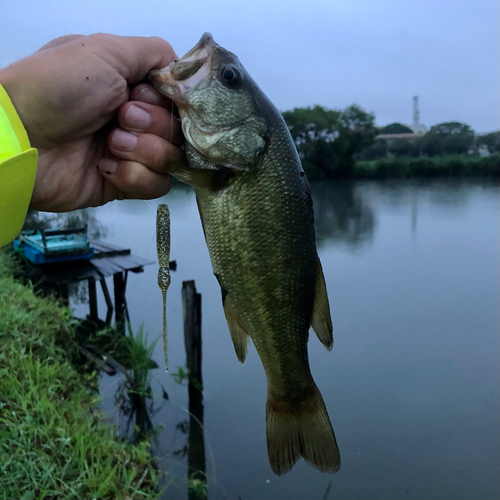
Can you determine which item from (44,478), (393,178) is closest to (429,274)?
(393,178)

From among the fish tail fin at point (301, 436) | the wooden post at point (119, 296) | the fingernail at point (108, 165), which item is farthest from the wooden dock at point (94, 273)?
the fish tail fin at point (301, 436)

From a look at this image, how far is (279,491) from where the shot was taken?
6.99 meters

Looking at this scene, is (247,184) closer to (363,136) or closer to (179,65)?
(179,65)

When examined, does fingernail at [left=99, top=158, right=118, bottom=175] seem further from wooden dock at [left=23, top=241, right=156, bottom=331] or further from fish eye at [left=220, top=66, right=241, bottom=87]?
wooden dock at [left=23, top=241, right=156, bottom=331]

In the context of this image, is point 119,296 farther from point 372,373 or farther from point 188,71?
point 188,71

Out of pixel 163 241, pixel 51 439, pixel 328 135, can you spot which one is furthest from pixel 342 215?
pixel 163 241

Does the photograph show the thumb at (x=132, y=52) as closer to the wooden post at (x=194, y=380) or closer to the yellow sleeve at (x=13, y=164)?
the yellow sleeve at (x=13, y=164)

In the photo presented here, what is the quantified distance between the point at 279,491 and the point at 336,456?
6301 millimetres

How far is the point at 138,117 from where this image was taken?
144 centimetres

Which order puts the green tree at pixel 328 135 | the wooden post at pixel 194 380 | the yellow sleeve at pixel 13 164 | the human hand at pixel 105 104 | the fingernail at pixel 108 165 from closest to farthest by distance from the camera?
the yellow sleeve at pixel 13 164 < the human hand at pixel 105 104 < the fingernail at pixel 108 165 < the wooden post at pixel 194 380 < the green tree at pixel 328 135

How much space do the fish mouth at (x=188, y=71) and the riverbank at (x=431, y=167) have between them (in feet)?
73.2

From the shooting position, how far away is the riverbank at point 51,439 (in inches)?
107

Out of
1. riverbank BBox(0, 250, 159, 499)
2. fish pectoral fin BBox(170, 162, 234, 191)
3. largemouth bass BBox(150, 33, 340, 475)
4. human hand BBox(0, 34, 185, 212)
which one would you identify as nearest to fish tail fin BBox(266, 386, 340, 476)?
largemouth bass BBox(150, 33, 340, 475)

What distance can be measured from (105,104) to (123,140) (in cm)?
12
